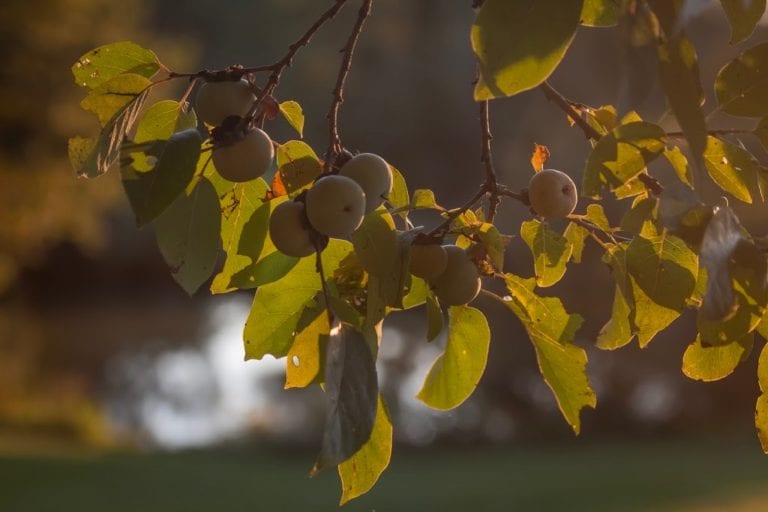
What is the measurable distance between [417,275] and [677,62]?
21cm

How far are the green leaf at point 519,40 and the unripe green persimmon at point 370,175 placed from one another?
0.37 feet

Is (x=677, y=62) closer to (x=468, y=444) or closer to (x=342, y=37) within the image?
(x=468, y=444)

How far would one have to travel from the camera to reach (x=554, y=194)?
60 cm

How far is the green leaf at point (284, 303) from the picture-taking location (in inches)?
24.8

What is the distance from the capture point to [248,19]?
10594 mm

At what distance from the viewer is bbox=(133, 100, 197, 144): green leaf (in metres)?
0.59

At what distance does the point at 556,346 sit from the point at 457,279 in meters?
0.11

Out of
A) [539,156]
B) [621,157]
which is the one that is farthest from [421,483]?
[621,157]

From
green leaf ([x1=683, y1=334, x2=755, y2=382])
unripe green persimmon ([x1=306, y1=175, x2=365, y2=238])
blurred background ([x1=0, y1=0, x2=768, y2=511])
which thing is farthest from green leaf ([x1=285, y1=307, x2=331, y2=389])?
blurred background ([x1=0, y1=0, x2=768, y2=511])

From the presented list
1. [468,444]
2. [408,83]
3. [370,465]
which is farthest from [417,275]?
[408,83]

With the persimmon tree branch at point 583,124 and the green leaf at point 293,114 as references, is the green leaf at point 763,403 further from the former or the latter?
the green leaf at point 293,114

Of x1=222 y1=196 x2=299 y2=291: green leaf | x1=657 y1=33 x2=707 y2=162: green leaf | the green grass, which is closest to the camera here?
x1=657 y1=33 x2=707 y2=162: green leaf

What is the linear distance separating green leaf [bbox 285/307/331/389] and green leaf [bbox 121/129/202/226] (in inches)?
5.8

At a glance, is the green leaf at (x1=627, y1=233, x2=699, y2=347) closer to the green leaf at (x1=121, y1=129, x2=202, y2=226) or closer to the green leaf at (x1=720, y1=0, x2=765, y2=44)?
the green leaf at (x1=720, y1=0, x2=765, y2=44)
